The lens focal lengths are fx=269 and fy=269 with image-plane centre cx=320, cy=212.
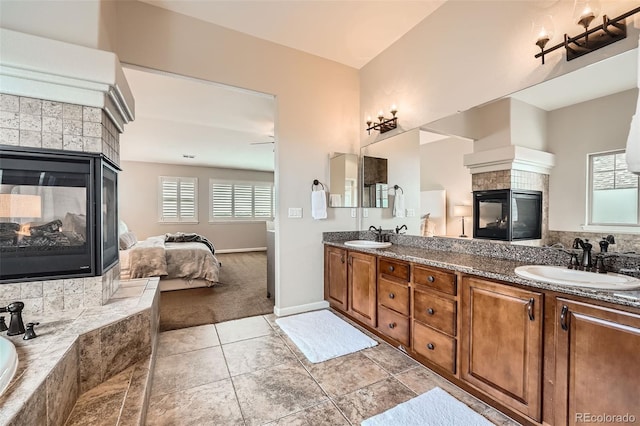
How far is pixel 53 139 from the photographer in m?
1.76

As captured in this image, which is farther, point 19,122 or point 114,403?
point 19,122

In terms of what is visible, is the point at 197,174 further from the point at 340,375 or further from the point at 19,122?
the point at 340,375

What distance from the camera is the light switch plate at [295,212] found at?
3.10 m

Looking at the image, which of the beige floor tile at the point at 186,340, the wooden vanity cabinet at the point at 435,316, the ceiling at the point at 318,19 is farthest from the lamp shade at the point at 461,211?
the beige floor tile at the point at 186,340

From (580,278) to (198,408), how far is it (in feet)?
7.67

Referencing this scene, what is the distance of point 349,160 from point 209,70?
1830 millimetres

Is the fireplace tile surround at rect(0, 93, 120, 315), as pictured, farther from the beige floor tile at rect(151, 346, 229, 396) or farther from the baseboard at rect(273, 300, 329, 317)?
the baseboard at rect(273, 300, 329, 317)

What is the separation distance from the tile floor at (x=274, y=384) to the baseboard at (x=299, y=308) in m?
0.56

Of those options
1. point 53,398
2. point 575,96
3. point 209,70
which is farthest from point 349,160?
point 53,398

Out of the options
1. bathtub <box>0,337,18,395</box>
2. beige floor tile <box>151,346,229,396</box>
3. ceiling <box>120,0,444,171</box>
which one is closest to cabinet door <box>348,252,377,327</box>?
beige floor tile <box>151,346,229,396</box>

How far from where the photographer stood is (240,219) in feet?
27.0

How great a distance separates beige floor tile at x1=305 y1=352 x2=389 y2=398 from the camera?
1.84 m

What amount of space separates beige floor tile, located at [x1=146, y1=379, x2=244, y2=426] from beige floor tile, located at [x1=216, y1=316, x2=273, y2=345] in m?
0.70

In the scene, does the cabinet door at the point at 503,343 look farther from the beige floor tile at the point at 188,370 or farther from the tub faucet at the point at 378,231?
the beige floor tile at the point at 188,370
